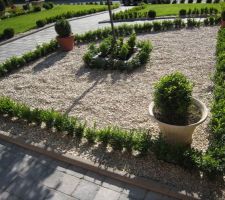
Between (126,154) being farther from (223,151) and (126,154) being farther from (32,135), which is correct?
(32,135)

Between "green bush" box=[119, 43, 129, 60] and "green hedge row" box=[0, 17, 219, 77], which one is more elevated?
"green bush" box=[119, 43, 129, 60]

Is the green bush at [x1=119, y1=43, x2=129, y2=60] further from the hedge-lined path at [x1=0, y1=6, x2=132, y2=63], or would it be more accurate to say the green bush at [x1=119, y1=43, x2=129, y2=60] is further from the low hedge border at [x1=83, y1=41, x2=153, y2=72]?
the hedge-lined path at [x1=0, y1=6, x2=132, y2=63]

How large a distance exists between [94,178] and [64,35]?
7.67 metres

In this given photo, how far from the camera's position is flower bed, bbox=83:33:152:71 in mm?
9377

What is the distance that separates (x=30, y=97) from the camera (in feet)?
27.6

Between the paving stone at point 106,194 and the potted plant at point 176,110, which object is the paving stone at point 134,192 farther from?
the potted plant at point 176,110

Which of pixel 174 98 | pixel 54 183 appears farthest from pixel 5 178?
pixel 174 98

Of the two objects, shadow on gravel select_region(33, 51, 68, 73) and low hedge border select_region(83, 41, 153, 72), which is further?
shadow on gravel select_region(33, 51, 68, 73)

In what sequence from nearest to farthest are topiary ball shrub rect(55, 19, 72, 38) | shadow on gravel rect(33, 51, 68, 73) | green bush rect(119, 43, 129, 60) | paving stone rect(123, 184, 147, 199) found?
paving stone rect(123, 184, 147, 199) → green bush rect(119, 43, 129, 60) → shadow on gravel rect(33, 51, 68, 73) → topiary ball shrub rect(55, 19, 72, 38)

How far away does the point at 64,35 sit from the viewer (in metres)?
11.7

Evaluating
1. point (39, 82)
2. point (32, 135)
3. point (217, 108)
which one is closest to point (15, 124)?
point (32, 135)

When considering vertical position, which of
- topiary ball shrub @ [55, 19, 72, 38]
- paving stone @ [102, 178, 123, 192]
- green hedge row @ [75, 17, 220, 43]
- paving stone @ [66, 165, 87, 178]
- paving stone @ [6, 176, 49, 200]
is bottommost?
green hedge row @ [75, 17, 220, 43]

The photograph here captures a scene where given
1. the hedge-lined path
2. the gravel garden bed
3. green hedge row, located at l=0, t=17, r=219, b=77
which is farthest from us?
the hedge-lined path

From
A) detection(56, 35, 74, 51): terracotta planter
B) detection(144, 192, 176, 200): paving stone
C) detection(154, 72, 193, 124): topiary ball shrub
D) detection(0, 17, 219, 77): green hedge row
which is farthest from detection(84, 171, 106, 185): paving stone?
detection(56, 35, 74, 51): terracotta planter
